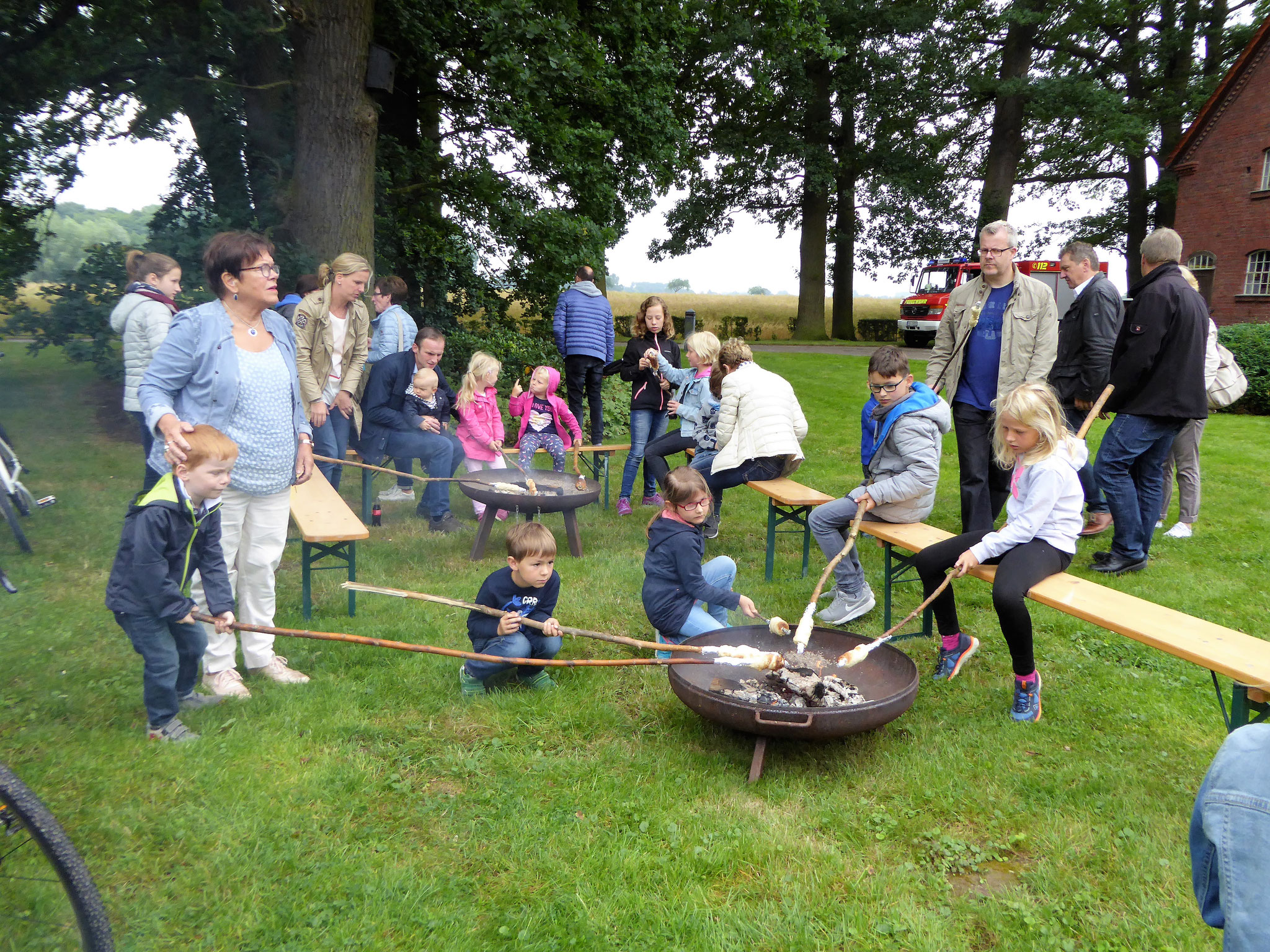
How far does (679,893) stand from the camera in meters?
3.01

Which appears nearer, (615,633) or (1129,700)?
(1129,700)

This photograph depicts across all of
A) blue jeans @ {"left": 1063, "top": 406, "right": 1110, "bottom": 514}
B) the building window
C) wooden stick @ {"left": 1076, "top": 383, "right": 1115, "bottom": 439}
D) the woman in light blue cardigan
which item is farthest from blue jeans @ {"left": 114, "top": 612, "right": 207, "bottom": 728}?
the building window

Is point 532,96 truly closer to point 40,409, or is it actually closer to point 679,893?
point 40,409

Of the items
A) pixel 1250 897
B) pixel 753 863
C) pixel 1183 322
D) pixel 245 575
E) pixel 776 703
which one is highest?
pixel 1183 322

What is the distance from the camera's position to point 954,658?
483cm

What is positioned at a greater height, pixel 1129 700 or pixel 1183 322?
pixel 1183 322

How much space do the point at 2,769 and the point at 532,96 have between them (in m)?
9.87

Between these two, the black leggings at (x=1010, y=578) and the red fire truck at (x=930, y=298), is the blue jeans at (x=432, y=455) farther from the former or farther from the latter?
the red fire truck at (x=930, y=298)

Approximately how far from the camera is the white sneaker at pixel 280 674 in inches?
177

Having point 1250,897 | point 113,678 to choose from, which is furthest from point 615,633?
point 1250,897

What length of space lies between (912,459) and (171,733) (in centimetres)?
421

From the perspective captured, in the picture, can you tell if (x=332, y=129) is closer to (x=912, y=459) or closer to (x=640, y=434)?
(x=640, y=434)

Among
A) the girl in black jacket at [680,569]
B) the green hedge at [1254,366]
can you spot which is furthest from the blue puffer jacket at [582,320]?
the green hedge at [1254,366]

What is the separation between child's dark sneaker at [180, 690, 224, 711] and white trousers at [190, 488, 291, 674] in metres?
0.12
